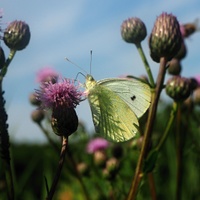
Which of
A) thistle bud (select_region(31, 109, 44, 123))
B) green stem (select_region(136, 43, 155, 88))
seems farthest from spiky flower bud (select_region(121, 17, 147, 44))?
thistle bud (select_region(31, 109, 44, 123))

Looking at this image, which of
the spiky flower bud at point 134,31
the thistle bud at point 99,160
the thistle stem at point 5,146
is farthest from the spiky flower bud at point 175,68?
the thistle stem at point 5,146

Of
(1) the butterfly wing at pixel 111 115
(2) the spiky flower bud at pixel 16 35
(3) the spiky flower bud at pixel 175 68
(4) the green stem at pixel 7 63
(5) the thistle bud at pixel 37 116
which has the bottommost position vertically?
(5) the thistle bud at pixel 37 116

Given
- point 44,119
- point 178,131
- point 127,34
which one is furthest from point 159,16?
point 44,119

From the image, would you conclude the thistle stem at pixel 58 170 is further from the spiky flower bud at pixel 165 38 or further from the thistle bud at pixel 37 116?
the thistle bud at pixel 37 116

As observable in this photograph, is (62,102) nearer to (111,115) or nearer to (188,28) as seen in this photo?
(111,115)

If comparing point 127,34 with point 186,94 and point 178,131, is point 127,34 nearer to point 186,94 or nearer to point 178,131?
point 186,94

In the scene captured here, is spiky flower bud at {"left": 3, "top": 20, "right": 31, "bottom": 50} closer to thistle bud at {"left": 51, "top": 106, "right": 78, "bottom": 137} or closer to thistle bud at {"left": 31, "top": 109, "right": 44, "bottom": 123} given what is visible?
thistle bud at {"left": 51, "top": 106, "right": 78, "bottom": 137}

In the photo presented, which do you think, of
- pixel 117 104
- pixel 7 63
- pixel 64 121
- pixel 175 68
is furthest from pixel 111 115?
pixel 175 68

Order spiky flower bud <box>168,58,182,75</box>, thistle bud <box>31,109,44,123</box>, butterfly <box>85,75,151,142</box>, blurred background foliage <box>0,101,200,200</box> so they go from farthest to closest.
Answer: thistle bud <box>31,109,44,123</box>
spiky flower bud <box>168,58,182,75</box>
blurred background foliage <box>0,101,200,200</box>
butterfly <box>85,75,151,142</box>
